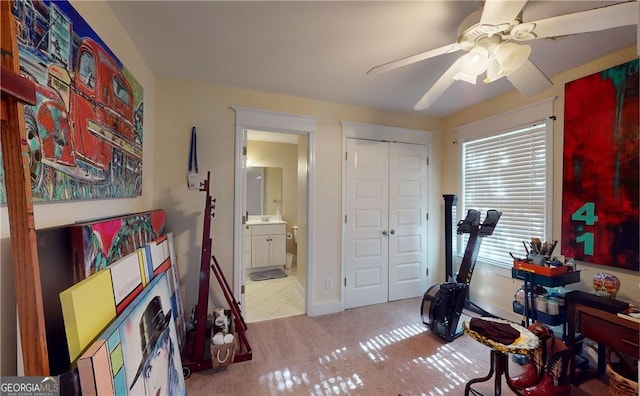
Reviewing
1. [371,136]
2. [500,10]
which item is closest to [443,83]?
[500,10]

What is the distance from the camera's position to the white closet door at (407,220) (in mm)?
3322

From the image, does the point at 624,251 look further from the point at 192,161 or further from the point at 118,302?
the point at 192,161

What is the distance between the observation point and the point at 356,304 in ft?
10.3

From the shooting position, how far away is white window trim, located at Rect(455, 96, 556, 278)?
7.70ft

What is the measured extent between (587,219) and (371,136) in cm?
216

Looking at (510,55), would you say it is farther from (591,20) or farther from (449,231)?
(449,231)

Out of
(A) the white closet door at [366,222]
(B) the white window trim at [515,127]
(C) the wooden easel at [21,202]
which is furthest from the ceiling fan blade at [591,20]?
(A) the white closet door at [366,222]

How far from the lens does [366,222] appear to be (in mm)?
3193

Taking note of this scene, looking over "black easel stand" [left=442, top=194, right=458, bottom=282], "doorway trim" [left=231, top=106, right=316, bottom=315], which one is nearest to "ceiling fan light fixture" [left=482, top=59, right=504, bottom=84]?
"black easel stand" [left=442, top=194, right=458, bottom=282]

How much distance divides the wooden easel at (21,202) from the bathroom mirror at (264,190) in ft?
14.0

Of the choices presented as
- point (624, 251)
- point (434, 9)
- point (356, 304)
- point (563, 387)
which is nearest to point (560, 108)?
point (624, 251)

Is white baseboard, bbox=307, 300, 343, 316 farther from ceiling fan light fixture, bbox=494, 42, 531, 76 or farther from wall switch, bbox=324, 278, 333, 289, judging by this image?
ceiling fan light fixture, bbox=494, 42, 531, 76

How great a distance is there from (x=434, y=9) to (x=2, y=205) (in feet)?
7.17

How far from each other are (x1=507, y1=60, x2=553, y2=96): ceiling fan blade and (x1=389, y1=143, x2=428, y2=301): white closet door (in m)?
1.73
